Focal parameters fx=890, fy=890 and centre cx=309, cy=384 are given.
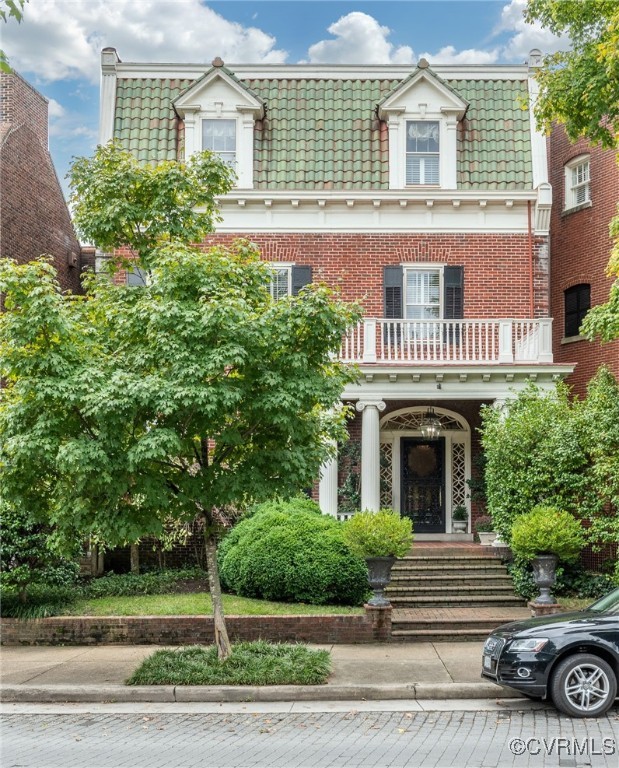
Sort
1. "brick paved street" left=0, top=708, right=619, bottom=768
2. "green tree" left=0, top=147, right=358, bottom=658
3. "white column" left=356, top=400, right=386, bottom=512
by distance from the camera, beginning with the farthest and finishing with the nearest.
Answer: "white column" left=356, top=400, right=386, bottom=512 < "green tree" left=0, top=147, right=358, bottom=658 < "brick paved street" left=0, top=708, right=619, bottom=768

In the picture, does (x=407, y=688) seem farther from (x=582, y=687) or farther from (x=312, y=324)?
(x=312, y=324)

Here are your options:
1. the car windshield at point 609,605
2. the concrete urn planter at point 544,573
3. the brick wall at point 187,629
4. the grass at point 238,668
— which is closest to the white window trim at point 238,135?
the brick wall at point 187,629

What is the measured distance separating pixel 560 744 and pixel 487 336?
11652mm

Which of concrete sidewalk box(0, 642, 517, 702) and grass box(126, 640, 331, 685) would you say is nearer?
concrete sidewalk box(0, 642, 517, 702)

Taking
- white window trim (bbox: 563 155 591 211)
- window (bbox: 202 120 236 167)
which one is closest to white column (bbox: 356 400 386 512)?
window (bbox: 202 120 236 167)

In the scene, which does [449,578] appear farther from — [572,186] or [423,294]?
[572,186]

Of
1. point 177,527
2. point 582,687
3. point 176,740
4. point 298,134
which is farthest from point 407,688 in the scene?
point 298,134

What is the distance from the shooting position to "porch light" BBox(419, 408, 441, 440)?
19891mm

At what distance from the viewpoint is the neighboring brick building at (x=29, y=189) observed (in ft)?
68.3

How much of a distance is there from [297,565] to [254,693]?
4.38 m

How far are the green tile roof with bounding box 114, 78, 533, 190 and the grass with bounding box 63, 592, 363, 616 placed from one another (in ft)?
32.5

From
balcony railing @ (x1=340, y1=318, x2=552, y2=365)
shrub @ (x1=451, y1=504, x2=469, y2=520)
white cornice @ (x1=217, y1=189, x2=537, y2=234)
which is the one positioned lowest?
shrub @ (x1=451, y1=504, x2=469, y2=520)

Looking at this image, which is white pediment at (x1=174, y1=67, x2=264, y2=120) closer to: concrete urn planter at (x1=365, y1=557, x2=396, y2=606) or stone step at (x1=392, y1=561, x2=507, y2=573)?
stone step at (x1=392, y1=561, x2=507, y2=573)

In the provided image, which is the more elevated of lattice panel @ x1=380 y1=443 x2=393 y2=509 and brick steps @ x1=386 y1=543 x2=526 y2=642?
lattice panel @ x1=380 y1=443 x2=393 y2=509
